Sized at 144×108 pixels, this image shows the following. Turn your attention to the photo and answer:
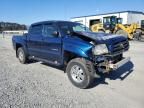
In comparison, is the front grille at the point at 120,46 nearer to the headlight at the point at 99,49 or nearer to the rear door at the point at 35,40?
the headlight at the point at 99,49

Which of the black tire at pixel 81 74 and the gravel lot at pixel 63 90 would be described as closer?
the gravel lot at pixel 63 90

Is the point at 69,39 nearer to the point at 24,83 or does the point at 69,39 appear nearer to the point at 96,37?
the point at 96,37

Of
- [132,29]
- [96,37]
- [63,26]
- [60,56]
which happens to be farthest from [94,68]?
[132,29]

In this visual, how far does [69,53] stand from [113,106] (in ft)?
7.52

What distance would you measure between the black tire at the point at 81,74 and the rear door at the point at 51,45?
688 millimetres

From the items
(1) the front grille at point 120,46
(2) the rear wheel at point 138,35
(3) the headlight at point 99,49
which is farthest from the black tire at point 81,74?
(2) the rear wheel at point 138,35

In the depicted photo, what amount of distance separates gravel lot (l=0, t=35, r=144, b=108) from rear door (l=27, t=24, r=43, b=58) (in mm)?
733

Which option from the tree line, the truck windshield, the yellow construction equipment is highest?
the tree line

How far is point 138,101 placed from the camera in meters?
5.11

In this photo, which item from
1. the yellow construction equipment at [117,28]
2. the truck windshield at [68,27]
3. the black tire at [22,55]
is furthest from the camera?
the yellow construction equipment at [117,28]

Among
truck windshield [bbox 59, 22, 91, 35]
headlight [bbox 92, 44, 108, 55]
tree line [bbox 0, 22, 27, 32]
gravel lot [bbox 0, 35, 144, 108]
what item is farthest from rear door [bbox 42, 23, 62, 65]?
tree line [bbox 0, 22, 27, 32]

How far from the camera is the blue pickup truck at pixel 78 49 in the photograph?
5.87 meters

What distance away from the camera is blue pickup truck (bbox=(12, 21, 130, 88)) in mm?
5867

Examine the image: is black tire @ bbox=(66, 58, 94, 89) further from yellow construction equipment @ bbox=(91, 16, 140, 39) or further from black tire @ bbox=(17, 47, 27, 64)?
yellow construction equipment @ bbox=(91, 16, 140, 39)
